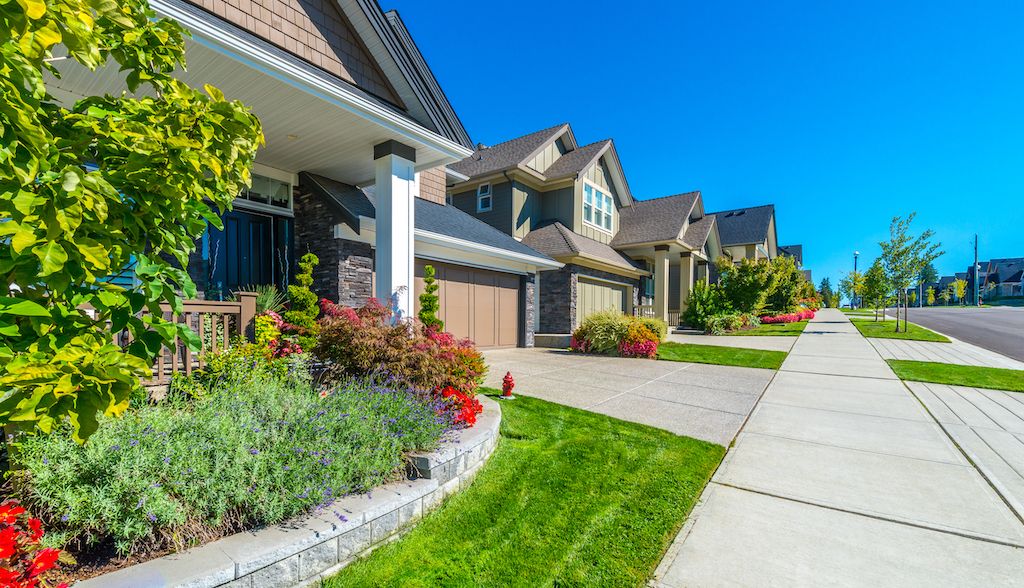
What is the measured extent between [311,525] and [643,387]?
232 inches

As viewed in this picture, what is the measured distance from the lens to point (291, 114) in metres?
5.96

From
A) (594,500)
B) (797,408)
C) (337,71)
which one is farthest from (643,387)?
(337,71)

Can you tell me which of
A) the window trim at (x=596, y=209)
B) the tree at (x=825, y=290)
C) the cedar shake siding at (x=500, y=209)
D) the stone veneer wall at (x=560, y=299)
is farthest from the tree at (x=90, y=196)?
the tree at (x=825, y=290)

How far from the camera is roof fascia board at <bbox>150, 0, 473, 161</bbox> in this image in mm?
4242

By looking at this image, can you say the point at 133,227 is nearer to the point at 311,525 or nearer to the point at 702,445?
the point at 311,525

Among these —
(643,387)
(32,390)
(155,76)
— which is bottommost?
(643,387)

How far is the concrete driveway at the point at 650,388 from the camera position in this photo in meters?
5.31

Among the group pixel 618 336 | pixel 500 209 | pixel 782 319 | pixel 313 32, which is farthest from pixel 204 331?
pixel 782 319

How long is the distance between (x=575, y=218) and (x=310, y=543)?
1442cm

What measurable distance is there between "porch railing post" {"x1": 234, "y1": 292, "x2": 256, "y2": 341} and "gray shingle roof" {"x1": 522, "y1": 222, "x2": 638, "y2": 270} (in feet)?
31.6

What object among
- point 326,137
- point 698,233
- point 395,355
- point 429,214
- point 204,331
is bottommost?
point 395,355

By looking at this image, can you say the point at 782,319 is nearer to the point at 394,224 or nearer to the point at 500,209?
the point at 500,209

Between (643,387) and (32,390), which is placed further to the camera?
(643,387)

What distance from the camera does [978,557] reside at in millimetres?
2572
